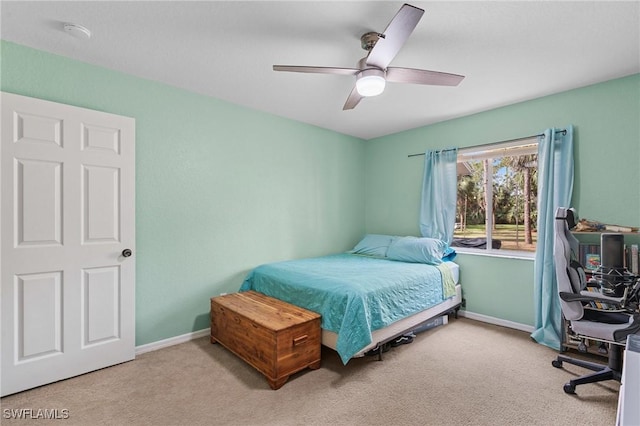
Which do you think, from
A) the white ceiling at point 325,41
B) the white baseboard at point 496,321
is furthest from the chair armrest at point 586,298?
the white ceiling at point 325,41

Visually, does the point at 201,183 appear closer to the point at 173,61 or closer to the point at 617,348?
the point at 173,61

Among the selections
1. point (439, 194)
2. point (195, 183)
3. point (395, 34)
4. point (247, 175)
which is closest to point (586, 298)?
point (439, 194)

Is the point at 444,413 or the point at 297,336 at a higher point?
the point at 297,336

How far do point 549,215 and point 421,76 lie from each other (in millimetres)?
2080

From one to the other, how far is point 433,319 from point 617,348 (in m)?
1.42

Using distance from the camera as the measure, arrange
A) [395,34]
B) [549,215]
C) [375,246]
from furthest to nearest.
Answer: [375,246]
[549,215]
[395,34]

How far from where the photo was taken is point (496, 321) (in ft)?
11.2

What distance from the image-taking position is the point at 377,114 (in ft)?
12.0

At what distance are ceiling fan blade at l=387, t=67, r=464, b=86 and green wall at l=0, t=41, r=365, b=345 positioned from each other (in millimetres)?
1931

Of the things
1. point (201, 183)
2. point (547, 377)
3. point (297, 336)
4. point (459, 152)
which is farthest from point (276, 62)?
point (547, 377)

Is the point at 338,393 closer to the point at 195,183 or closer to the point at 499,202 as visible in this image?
the point at 195,183

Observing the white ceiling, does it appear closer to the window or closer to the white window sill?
the window

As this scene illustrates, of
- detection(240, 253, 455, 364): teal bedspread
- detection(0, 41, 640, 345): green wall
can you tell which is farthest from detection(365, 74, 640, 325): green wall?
detection(240, 253, 455, 364): teal bedspread

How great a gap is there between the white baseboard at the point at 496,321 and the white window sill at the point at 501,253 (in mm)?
727
